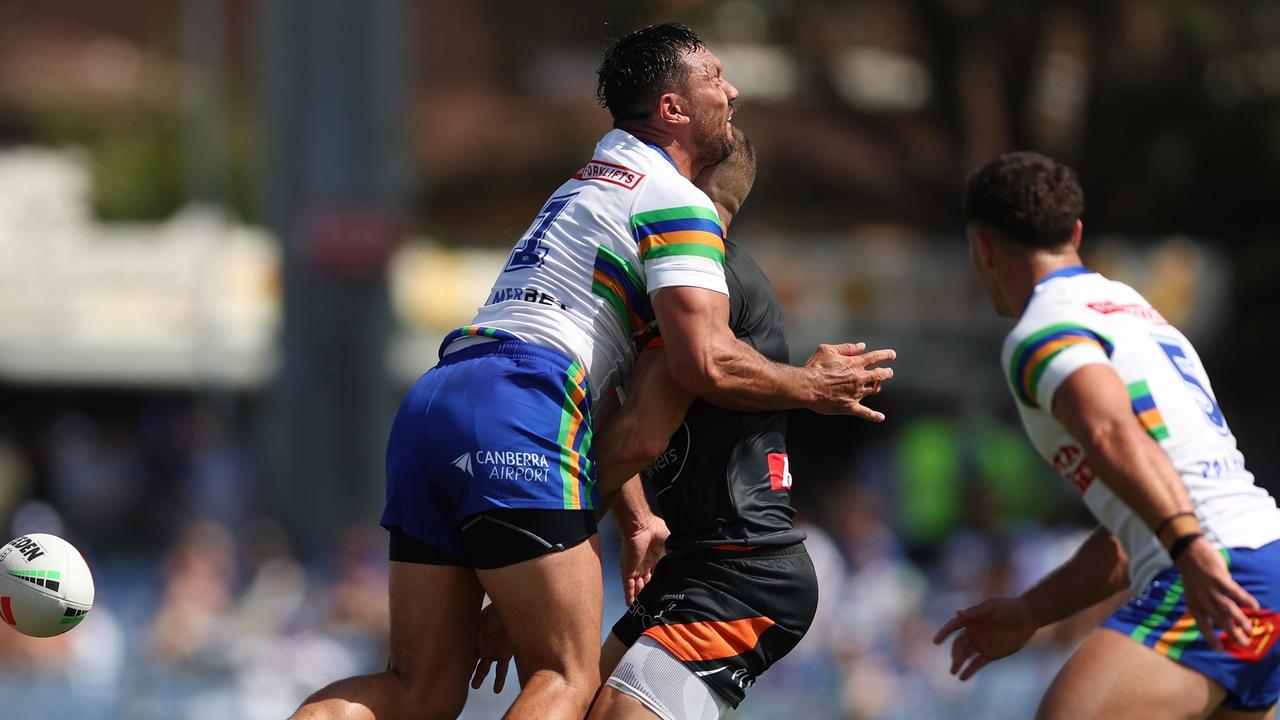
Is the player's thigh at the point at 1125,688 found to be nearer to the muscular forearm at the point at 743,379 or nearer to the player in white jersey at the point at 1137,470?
the player in white jersey at the point at 1137,470

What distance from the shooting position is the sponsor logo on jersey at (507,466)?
4.95m

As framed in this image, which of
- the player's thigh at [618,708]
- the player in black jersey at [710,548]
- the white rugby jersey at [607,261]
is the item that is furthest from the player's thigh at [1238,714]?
the white rugby jersey at [607,261]

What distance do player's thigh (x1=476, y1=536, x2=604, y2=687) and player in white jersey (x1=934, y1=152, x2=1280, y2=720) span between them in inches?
52.5

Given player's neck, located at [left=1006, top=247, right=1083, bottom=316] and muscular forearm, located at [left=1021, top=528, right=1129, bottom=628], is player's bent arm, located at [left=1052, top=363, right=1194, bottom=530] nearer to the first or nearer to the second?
player's neck, located at [left=1006, top=247, right=1083, bottom=316]

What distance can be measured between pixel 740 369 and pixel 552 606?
2.92ft

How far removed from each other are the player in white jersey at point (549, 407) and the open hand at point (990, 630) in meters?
0.83

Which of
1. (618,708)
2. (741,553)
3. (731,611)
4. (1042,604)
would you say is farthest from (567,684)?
(1042,604)

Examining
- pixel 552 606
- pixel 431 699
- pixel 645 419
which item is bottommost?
pixel 431 699

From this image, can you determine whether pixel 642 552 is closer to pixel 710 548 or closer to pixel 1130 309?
pixel 710 548

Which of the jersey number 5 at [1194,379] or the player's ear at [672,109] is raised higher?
the player's ear at [672,109]

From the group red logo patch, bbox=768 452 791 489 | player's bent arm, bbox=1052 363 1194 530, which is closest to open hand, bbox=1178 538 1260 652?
player's bent arm, bbox=1052 363 1194 530

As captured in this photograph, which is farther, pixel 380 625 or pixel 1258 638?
pixel 380 625

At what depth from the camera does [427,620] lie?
202 inches

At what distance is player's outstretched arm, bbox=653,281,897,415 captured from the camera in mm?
4973
